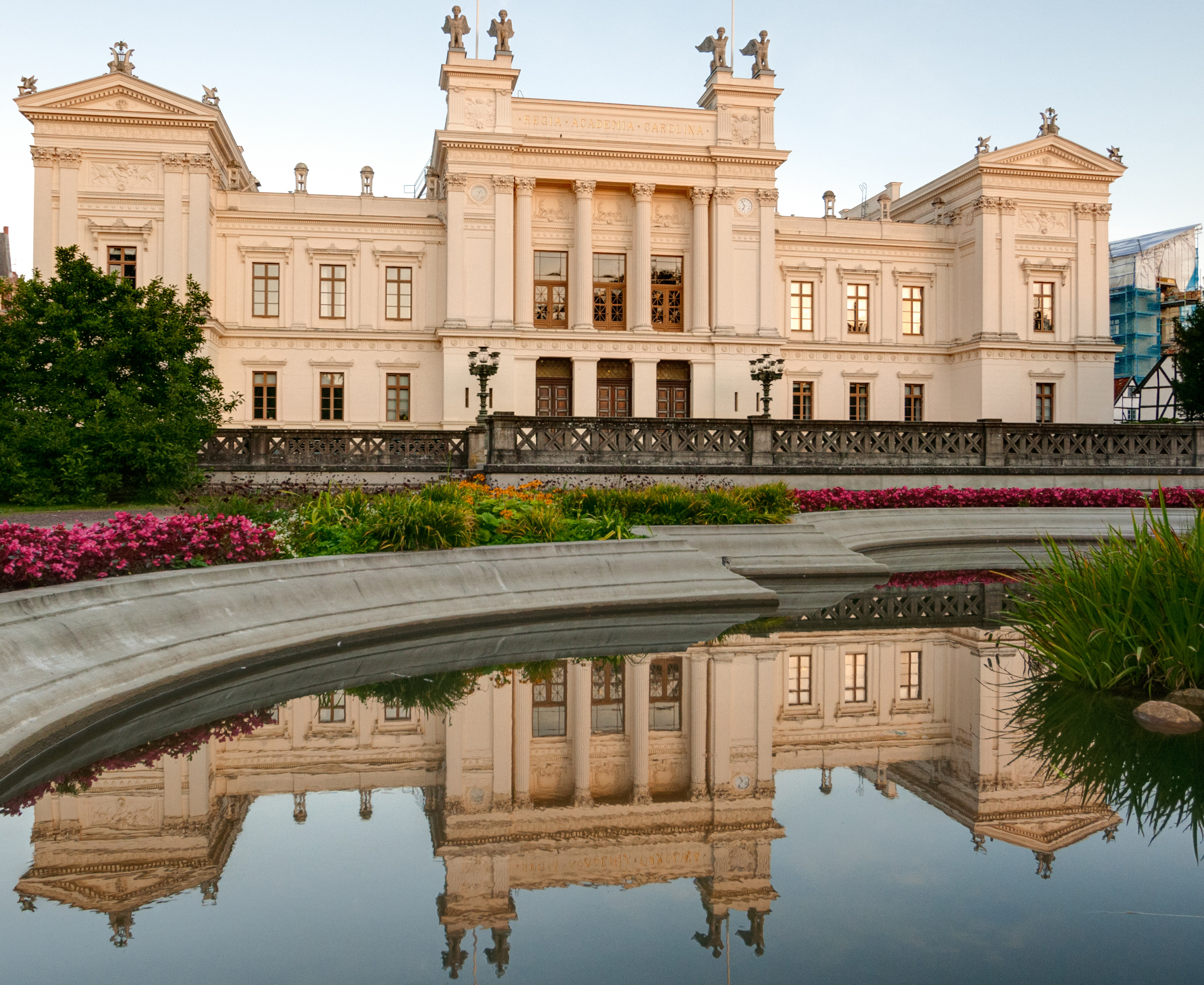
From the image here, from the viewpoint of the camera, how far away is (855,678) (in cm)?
853

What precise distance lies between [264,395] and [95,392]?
81.2 ft

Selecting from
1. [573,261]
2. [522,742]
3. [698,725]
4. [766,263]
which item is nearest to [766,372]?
[766,263]

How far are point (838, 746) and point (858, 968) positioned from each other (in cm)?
301

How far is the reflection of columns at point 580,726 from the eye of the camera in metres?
5.74

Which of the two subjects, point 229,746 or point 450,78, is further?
point 450,78

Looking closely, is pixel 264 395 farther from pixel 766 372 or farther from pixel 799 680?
Result: pixel 799 680

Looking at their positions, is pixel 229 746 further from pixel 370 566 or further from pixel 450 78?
pixel 450 78

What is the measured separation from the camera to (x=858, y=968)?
12.1 ft

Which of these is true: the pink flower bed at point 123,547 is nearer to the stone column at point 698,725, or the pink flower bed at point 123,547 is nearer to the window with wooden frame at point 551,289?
the stone column at point 698,725

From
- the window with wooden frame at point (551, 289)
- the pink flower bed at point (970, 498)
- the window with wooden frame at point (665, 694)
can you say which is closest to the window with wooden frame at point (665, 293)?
the window with wooden frame at point (551, 289)

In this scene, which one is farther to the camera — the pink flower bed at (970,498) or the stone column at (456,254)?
the stone column at (456,254)

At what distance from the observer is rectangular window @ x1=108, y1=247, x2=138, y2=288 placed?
39.4 meters

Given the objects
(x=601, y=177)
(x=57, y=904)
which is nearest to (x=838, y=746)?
(x=57, y=904)

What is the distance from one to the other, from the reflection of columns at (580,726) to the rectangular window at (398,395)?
118 ft
